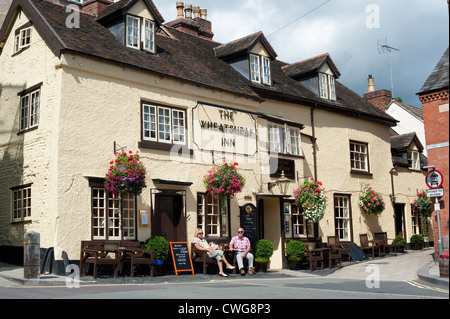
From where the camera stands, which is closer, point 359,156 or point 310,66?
point 310,66

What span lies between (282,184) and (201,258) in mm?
5741

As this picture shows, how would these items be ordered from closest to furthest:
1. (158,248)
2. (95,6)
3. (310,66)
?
(158,248) < (95,6) < (310,66)

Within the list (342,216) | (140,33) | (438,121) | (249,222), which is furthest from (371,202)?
(140,33)

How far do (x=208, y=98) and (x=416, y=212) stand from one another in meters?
14.0

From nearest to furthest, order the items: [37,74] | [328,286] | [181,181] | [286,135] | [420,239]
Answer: [328,286]
[37,74]
[181,181]
[286,135]
[420,239]

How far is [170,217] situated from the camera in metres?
17.7

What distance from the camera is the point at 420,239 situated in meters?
27.0

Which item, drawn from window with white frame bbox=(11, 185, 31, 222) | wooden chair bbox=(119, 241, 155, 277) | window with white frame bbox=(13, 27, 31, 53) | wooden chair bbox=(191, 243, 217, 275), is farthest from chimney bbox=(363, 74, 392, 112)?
window with white frame bbox=(11, 185, 31, 222)

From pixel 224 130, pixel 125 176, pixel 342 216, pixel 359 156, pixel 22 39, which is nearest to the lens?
pixel 125 176

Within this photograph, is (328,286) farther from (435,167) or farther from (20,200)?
(20,200)

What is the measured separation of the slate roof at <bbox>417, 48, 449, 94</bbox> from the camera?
720 inches

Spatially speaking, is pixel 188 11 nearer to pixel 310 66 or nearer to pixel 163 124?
pixel 310 66

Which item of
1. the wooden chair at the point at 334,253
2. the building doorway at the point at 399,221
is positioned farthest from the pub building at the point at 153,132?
the building doorway at the point at 399,221
